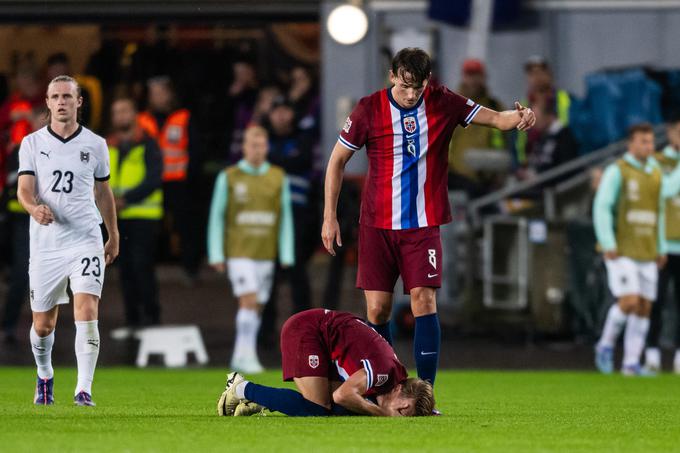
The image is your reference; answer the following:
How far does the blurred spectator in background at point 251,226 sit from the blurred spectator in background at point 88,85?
4320mm

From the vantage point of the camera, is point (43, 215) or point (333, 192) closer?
point (43, 215)

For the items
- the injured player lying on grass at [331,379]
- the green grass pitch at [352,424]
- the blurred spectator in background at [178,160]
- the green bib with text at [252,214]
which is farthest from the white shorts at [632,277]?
the injured player lying on grass at [331,379]

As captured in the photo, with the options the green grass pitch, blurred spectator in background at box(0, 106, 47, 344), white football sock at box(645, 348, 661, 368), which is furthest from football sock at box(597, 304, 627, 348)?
blurred spectator in background at box(0, 106, 47, 344)

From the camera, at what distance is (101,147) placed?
9.90 m

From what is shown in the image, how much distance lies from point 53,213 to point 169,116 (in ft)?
32.3

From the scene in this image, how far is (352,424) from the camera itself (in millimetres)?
8617

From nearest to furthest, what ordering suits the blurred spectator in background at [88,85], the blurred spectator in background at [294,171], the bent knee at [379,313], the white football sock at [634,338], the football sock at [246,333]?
the bent knee at [379,313] < the football sock at [246,333] < the white football sock at [634,338] < the blurred spectator in background at [294,171] < the blurred spectator in background at [88,85]

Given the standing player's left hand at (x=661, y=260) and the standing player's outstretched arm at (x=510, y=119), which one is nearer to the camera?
the standing player's outstretched arm at (x=510, y=119)

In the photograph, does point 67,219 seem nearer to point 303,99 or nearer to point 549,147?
point 303,99

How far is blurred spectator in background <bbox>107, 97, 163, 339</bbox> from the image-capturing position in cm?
1639

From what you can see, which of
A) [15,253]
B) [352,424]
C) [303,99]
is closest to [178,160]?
[303,99]

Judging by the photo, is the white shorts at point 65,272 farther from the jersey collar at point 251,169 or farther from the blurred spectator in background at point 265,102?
the blurred spectator in background at point 265,102

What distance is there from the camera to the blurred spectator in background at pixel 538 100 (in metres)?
18.6

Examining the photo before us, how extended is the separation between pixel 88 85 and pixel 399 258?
12.4 metres
